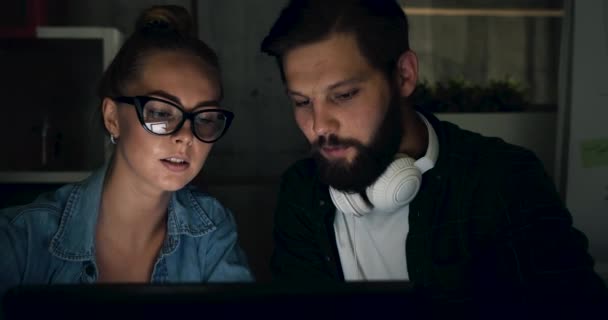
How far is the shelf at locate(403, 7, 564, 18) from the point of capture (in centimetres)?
252

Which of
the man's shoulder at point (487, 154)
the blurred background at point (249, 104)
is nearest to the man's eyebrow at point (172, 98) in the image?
the blurred background at point (249, 104)

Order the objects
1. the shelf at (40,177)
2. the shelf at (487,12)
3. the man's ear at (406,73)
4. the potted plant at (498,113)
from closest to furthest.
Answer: the man's ear at (406,73) < the shelf at (40,177) < the potted plant at (498,113) < the shelf at (487,12)

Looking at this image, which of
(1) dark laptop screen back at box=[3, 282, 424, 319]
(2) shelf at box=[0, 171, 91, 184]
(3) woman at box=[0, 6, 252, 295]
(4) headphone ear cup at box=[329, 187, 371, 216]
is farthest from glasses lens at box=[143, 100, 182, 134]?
(1) dark laptop screen back at box=[3, 282, 424, 319]

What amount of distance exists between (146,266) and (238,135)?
903 mm

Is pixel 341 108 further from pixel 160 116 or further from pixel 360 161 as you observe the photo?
pixel 160 116

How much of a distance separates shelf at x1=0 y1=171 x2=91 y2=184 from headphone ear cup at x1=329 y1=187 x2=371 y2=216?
73 cm

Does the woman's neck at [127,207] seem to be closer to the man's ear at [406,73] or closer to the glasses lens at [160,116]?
the glasses lens at [160,116]

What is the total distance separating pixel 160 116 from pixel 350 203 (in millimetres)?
448

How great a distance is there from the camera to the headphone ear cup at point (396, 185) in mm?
1208

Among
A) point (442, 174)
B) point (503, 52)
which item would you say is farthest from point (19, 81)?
point (503, 52)

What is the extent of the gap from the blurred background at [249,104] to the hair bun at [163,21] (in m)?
0.30

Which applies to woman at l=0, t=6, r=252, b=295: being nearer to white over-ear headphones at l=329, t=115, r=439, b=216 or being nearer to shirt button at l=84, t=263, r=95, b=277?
shirt button at l=84, t=263, r=95, b=277

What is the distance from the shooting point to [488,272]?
1.33m

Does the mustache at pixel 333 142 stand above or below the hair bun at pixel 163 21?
below
